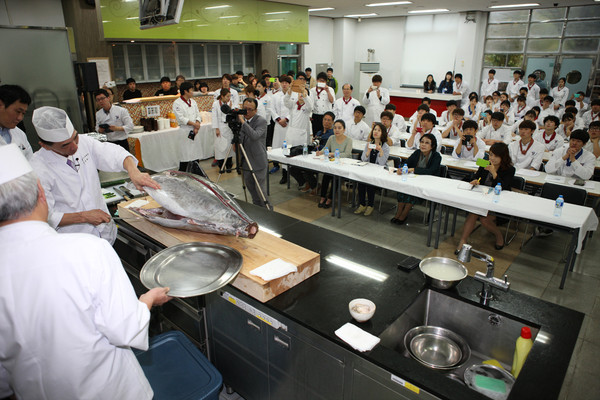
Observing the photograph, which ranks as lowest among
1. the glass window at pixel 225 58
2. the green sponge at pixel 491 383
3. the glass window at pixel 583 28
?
the green sponge at pixel 491 383

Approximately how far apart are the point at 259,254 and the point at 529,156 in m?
4.64

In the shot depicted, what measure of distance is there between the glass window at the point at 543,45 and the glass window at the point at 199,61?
9695 millimetres

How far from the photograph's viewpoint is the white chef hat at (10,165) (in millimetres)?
1193

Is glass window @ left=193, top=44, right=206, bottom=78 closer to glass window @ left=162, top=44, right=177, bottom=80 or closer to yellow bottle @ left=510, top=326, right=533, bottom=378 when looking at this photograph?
glass window @ left=162, top=44, right=177, bottom=80

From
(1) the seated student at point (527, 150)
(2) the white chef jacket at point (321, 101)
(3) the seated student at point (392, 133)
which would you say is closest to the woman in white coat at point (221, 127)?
(2) the white chef jacket at point (321, 101)

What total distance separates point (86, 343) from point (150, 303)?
28 centimetres

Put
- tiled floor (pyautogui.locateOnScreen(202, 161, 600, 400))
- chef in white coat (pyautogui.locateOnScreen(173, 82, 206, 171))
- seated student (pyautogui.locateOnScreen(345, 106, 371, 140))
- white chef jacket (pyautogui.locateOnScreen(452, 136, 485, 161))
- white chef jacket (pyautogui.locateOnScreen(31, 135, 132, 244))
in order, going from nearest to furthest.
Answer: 1. white chef jacket (pyautogui.locateOnScreen(31, 135, 132, 244))
2. tiled floor (pyautogui.locateOnScreen(202, 161, 600, 400))
3. white chef jacket (pyautogui.locateOnScreen(452, 136, 485, 161))
4. seated student (pyautogui.locateOnScreen(345, 106, 371, 140))
5. chef in white coat (pyautogui.locateOnScreen(173, 82, 206, 171))

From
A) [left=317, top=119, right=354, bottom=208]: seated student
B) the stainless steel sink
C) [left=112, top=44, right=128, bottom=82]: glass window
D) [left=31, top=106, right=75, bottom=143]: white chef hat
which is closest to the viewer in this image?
the stainless steel sink

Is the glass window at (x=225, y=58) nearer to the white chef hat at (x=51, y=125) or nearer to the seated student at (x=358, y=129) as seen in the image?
the seated student at (x=358, y=129)

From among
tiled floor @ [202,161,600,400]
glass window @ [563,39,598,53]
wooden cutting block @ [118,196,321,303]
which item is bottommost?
tiled floor @ [202,161,600,400]

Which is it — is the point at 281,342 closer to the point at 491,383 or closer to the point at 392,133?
the point at 491,383

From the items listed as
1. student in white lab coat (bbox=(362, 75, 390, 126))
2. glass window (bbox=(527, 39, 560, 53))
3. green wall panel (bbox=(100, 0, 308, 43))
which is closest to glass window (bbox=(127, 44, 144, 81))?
green wall panel (bbox=(100, 0, 308, 43))

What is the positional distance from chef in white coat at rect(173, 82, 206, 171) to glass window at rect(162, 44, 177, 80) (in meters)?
2.90

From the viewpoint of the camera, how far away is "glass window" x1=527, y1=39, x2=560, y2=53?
1147 centimetres
